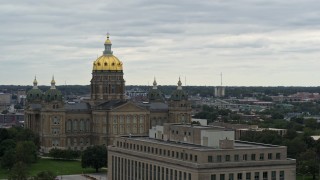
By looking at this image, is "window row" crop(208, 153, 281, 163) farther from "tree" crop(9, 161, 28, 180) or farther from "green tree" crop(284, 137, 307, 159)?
"green tree" crop(284, 137, 307, 159)

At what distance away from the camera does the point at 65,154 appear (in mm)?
184750

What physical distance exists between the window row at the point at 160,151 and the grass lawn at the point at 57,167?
41.0m

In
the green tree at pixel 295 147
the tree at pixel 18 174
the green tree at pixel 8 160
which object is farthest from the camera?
the green tree at pixel 295 147

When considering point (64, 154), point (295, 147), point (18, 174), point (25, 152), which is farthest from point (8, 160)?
point (295, 147)

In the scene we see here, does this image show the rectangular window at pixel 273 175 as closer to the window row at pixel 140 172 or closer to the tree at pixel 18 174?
the window row at pixel 140 172

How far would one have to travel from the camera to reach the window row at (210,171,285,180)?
328ft

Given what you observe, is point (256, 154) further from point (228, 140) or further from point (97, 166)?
point (97, 166)

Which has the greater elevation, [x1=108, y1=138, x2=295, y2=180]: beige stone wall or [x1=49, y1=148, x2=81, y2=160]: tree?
[x1=108, y1=138, x2=295, y2=180]: beige stone wall

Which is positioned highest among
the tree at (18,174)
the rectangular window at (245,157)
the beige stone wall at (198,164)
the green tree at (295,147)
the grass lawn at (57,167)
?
the rectangular window at (245,157)

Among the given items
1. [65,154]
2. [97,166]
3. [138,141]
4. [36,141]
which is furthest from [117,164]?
[36,141]

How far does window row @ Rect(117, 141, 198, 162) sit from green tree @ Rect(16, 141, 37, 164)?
43.8m

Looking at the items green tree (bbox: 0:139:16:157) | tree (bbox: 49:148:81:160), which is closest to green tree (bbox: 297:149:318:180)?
tree (bbox: 49:148:81:160)

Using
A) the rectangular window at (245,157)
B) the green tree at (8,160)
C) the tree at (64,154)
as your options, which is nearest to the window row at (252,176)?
the rectangular window at (245,157)

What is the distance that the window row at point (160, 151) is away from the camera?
102 meters
